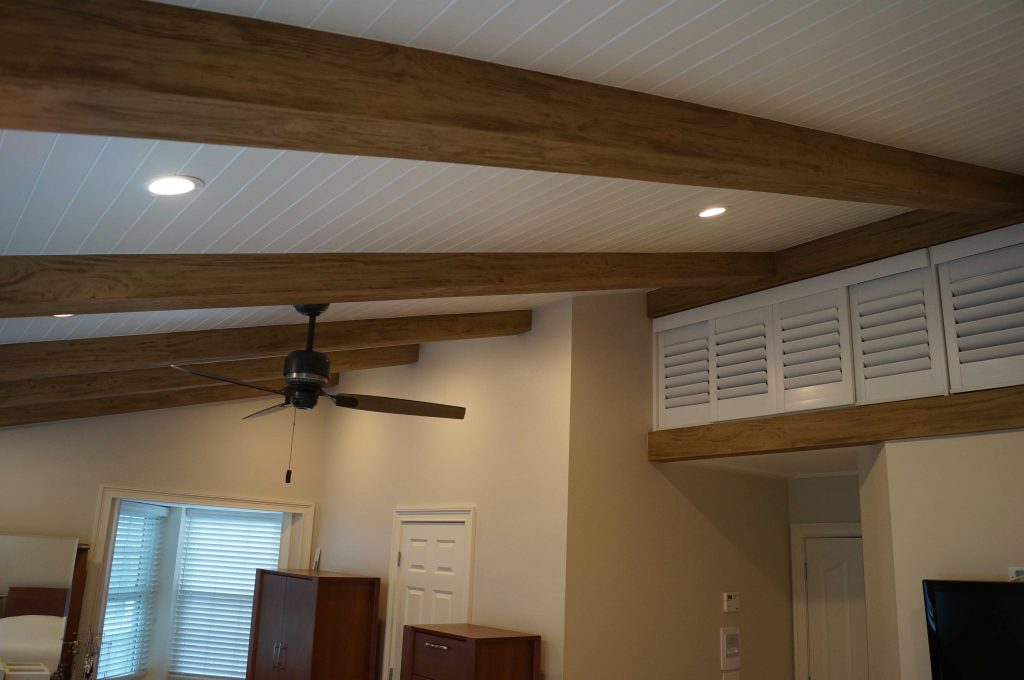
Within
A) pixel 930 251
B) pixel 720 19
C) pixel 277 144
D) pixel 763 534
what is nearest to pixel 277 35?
pixel 277 144

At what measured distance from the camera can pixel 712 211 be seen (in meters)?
3.71

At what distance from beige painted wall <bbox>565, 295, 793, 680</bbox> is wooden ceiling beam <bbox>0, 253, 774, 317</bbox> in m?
0.92

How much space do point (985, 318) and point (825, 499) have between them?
8.21 feet

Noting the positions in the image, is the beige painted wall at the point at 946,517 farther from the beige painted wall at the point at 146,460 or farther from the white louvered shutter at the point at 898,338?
the beige painted wall at the point at 146,460

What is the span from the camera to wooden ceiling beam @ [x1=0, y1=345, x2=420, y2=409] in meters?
5.23

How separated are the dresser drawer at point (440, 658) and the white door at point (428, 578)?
1.68 ft

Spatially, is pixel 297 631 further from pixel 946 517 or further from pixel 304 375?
pixel 946 517

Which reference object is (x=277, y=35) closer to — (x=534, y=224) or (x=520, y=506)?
(x=534, y=224)

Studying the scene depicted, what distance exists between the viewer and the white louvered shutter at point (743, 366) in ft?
15.6

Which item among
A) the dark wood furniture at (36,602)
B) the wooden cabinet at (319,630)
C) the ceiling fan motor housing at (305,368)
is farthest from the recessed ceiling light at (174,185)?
the dark wood furniture at (36,602)

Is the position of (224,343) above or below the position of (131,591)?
above

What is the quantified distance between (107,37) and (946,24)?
2.11 metres

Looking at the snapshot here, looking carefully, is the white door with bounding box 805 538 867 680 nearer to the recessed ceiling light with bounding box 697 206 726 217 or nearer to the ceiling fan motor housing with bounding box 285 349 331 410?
the recessed ceiling light with bounding box 697 206 726 217

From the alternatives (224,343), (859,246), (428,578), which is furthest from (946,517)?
(224,343)
